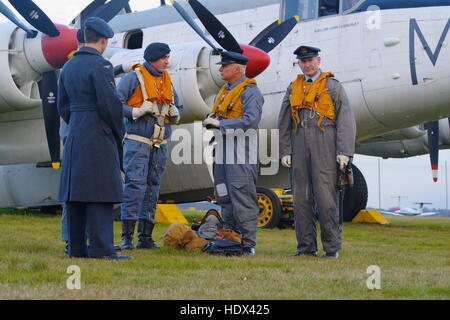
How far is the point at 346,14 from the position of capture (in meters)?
11.0

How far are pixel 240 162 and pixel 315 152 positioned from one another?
0.68m

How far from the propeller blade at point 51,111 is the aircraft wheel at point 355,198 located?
5905 mm

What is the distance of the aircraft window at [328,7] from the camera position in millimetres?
11312

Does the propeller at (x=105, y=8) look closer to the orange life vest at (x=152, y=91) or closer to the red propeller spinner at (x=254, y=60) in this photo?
the red propeller spinner at (x=254, y=60)

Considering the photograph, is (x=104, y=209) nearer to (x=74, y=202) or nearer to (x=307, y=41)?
(x=74, y=202)

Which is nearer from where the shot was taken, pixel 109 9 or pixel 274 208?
pixel 274 208

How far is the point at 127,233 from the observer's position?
639cm

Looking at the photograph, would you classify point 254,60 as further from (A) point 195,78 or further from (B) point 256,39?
(B) point 256,39

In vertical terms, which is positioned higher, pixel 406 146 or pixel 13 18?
pixel 13 18

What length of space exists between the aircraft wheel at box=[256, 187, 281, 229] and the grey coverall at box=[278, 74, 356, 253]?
14.8ft

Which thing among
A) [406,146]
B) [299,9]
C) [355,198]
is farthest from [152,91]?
[406,146]

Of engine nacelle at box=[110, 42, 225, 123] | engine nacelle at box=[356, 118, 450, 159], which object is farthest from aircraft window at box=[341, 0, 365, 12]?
engine nacelle at box=[356, 118, 450, 159]
